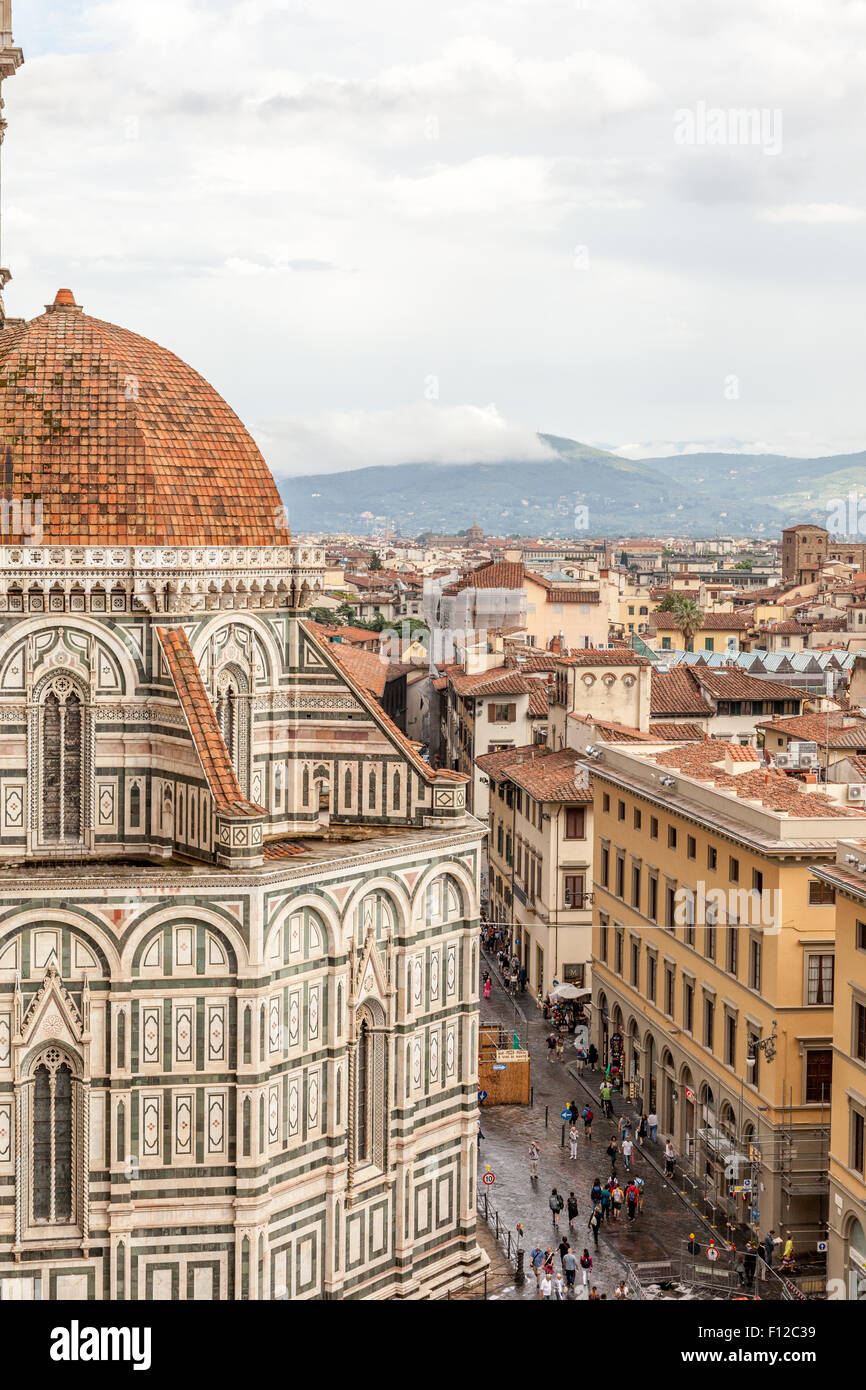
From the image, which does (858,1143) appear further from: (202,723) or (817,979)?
(202,723)

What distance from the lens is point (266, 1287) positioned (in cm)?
3241

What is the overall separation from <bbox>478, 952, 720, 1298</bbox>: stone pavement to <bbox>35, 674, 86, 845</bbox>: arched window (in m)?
13.3

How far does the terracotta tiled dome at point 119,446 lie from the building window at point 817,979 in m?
16.5

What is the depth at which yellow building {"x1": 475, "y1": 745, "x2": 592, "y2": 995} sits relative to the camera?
62750 mm

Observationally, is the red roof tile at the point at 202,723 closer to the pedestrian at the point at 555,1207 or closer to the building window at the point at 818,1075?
the pedestrian at the point at 555,1207

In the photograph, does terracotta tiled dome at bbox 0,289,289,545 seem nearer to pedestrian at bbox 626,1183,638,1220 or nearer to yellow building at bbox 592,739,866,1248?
yellow building at bbox 592,739,866,1248

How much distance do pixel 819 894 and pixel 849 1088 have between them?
7257mm

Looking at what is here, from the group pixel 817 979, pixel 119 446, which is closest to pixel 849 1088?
pixel 817 979

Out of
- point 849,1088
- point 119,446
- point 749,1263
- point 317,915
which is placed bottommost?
point 749,1263

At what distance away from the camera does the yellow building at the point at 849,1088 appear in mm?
36281

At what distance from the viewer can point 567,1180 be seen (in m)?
46.2

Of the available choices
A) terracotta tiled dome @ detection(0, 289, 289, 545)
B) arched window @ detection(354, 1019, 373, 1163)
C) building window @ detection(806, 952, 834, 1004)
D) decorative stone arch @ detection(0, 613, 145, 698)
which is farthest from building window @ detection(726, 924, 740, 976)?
decorative stone arch @ detection(0, 613, 145, 698)
